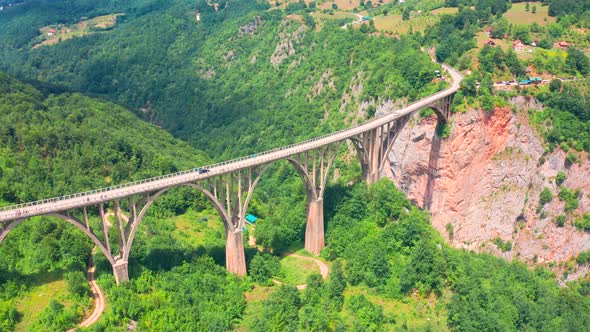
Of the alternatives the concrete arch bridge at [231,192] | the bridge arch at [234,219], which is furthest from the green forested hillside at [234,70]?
the bridge arch at [234,219]

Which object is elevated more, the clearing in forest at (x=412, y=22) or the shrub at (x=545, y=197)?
the clearing in forest at (x=412, y=22)

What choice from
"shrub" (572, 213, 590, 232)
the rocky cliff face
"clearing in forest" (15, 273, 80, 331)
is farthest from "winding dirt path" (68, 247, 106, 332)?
"shrub" (572, 213, 590, 232)

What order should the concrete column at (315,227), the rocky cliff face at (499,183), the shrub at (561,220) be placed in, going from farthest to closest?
the rocky cliff face at (499,183)
the shrub at (561,220)
the concrete column at (315,227)

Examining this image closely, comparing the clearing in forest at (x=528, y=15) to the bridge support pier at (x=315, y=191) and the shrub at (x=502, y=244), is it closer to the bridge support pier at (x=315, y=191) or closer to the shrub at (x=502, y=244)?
the shrub at (x=502, y=244)

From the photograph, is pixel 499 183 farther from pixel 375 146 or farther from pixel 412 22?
pixel 412 22

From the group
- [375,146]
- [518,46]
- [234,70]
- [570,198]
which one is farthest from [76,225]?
[234,70]

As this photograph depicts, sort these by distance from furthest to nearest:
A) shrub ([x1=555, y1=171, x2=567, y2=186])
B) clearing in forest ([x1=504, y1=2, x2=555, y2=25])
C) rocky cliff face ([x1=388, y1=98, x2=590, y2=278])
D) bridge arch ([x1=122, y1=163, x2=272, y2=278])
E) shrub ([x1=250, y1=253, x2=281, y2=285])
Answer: clearing in forest ([x1=504, y1=2, x2=555, y2=25])
rocky cliff face ([x1=388, y1=98, x2=590, y2=278])
shrub ([x1=555, y1=171, x2=567, y2=186])
shrub ([x1=250, y1=253, x2=281, y2=285])
bridge arch ([x1=122, y1=163, x2=272, y2=278])

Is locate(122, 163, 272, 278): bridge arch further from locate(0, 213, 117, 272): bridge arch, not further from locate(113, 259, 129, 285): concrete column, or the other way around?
locate(0, 213, 117, 272): bridge arch
